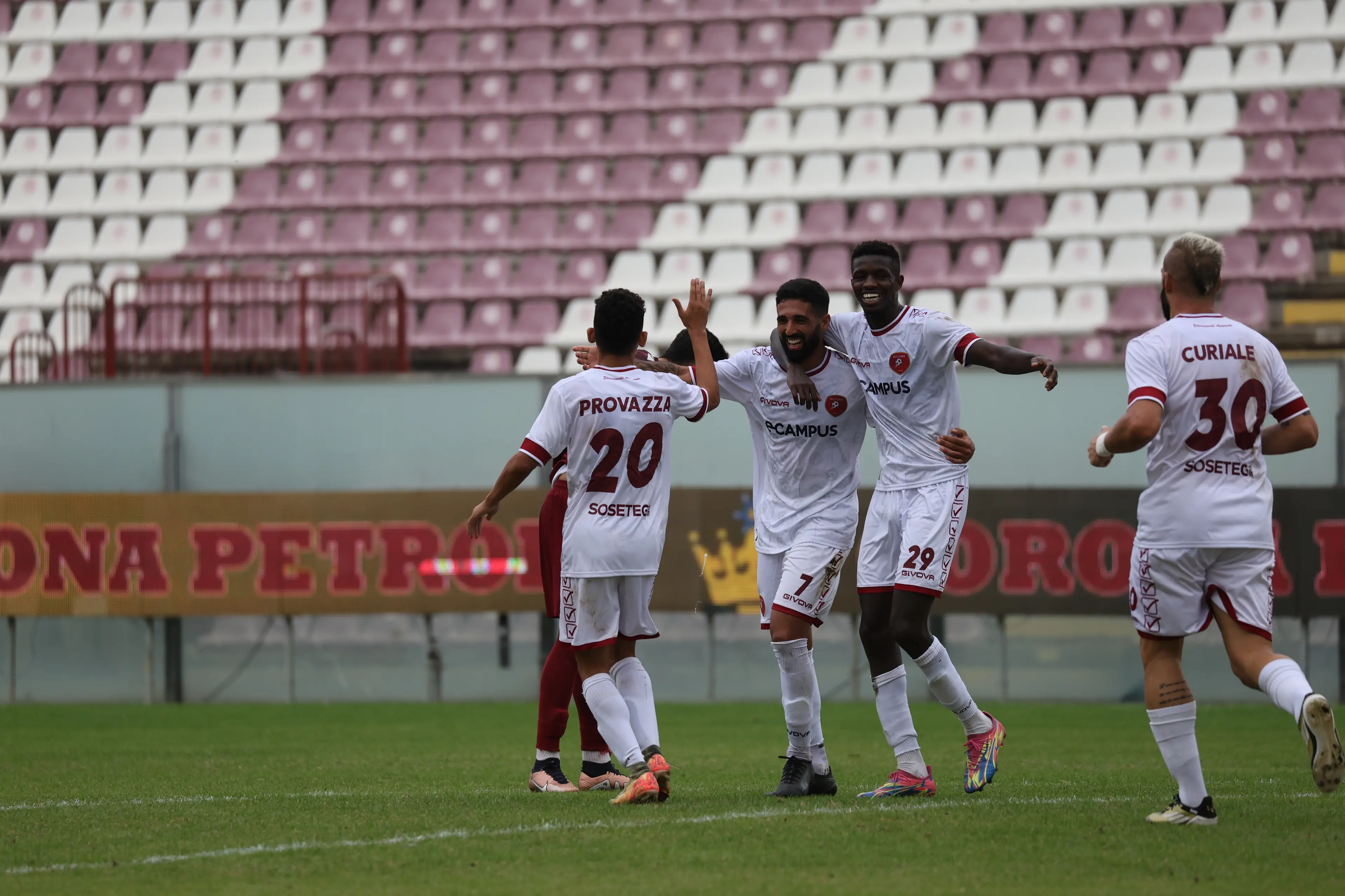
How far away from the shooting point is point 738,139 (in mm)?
24016

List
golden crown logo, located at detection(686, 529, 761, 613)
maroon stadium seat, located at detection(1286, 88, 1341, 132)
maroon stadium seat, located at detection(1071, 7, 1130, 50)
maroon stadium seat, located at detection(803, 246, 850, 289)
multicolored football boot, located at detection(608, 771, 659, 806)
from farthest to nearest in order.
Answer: maroon stadium seat, located at detection(1071, 7, 1130, 50), maroon stadium seat, located at detection(1286, 88, 1341, 132), maroon stadium seat, located at detection(803, 246, 850, 289), golden crown logo, located at detection(686, 529, 761, 613), multicolored football boot, located at detection(608, 771, 659, 806)

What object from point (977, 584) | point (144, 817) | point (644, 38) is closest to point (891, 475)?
point (144, 817)

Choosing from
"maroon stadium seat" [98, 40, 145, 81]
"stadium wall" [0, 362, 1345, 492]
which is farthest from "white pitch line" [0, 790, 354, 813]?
"maroon stadium seat" [98, 40, 145, 81]

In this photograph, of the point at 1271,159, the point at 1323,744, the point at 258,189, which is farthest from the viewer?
the point at 258,189

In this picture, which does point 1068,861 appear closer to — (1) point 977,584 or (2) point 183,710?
(1) point 977,584

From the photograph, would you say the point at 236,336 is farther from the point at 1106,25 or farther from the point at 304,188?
the point at 1106,25

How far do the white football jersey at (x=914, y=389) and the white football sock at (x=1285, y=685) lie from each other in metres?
1.59

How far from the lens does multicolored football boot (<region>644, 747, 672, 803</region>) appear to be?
21.1 ft

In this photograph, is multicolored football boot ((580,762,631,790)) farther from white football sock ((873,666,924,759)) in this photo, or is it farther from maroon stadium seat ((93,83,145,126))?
maroon stadium seat ((93,83,145,126))

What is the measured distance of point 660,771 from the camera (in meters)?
6.43

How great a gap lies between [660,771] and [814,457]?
1.49 m

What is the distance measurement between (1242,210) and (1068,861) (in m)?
17.9

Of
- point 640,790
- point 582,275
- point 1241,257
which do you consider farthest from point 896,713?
point 582,275

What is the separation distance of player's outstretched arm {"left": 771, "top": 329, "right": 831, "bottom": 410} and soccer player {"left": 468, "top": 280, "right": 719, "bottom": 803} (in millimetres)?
405
